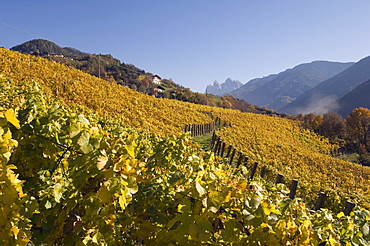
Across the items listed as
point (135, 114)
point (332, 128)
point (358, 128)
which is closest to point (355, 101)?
point (358, 128)

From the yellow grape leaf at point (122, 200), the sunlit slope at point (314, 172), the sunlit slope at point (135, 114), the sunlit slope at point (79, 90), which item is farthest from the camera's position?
the sunlit slope at point (79, 90)

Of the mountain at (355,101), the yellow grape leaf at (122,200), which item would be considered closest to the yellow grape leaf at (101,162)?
the yellow grape leaf at (122,200)

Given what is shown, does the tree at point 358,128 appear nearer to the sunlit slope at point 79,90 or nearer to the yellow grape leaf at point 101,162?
the sunlit slope at point 79,90

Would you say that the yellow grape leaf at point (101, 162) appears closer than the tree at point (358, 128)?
Yes

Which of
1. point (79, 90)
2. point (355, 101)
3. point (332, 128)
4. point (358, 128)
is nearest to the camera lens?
point (79, 90)

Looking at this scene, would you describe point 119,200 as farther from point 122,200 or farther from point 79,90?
point 79,90

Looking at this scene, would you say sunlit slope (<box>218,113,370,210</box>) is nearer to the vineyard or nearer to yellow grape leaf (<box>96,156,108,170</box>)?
the vineyard

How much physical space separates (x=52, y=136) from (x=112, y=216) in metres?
0.75

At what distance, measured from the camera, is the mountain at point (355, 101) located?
155312 millimetres

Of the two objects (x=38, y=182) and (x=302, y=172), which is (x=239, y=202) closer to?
(x=38, y=182)

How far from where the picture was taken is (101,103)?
1399 centimetres

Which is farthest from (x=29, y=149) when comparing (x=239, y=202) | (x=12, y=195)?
(x=239, y=202)

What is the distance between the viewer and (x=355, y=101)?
162 metres

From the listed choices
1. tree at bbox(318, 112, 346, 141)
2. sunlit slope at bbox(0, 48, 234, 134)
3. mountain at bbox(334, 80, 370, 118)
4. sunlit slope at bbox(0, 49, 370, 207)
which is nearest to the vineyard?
sunlit slope at bbox(0, 49, 370, 207)
